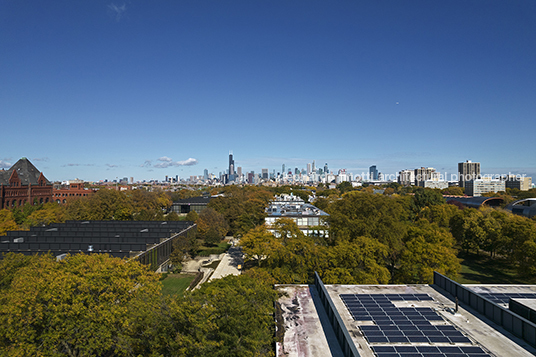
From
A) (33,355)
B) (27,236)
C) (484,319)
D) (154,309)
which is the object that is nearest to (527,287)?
(484,319)

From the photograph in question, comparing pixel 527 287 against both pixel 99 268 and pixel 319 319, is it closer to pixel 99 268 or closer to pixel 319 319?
pixel 319 319

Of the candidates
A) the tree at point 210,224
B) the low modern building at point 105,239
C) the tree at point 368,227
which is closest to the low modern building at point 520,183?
the tree at point 368,227

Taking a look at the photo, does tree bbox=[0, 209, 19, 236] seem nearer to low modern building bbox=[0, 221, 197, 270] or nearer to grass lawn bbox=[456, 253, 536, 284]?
low modern building bbox=[0, 221, 197, 270]

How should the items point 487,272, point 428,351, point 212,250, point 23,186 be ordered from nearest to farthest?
1. point 428,351
2. point 487,272
3. point 212,250
4. point 23,186

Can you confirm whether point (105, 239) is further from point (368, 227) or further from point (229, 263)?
point (368, 227)

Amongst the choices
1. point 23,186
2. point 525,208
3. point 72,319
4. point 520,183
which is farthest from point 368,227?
point 520,183
